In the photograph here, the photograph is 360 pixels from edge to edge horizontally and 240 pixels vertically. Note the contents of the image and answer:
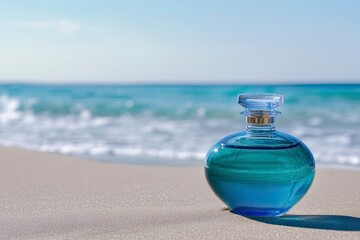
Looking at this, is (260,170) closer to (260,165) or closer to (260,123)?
(260,165)

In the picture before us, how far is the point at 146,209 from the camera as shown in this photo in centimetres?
223

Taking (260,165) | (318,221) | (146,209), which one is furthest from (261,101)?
(146,209)

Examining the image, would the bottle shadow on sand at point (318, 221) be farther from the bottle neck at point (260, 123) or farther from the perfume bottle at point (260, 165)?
the bottle neck at point (260, 123)

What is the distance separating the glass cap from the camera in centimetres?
190

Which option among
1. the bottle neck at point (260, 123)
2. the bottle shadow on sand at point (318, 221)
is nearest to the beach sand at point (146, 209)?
the bottle shadow on sand at point (318, 221)

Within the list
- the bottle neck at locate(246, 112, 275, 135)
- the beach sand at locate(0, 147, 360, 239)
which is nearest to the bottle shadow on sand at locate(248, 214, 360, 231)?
the beach sand at locate(0, 147, 360, 239)

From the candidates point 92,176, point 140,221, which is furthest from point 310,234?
point 92,176

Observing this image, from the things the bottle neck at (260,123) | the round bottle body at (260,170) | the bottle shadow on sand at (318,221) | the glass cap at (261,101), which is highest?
the glass cap at (261,101)

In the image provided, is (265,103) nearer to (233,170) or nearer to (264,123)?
(264,123)

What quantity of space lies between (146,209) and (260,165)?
1.87ft

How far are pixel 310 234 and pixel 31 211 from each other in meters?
1.04

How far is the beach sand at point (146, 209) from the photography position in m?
1.88

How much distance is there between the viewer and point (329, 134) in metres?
6.76

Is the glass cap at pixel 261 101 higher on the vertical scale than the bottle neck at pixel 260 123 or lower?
higher
